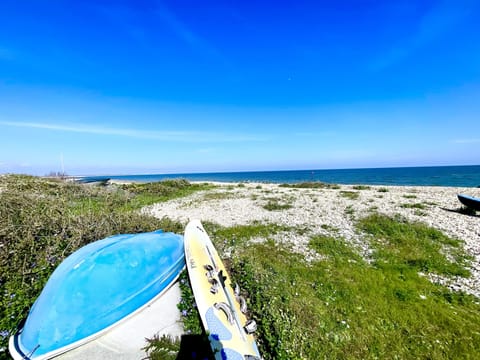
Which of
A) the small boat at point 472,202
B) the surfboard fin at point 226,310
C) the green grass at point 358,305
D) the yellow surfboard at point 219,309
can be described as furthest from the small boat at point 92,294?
the small boat at point 472,202

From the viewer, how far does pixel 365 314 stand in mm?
3855

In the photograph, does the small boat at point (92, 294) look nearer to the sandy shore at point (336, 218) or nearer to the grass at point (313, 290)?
the grass at point (313, 290)

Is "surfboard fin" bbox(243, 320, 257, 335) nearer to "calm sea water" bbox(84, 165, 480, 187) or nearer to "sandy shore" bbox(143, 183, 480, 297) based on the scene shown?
"sandy shore" bbox(143, 183, 480, 297)

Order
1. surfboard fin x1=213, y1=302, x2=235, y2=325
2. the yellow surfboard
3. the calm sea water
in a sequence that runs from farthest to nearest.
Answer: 1. the calm sea water
2. surfboard fin x1=213, y1=302, x2=235, y2=325
3. the yellow surfboard

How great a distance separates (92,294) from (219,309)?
77.0 inches

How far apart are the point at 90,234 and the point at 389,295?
7.39 metres

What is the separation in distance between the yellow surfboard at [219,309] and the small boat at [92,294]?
672 millimetres

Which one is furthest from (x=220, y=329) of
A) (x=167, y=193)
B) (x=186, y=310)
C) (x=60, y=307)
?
(x=167, y=193)

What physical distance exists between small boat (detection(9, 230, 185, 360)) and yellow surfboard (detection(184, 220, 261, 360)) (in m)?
0.67

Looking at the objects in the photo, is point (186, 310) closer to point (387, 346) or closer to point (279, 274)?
point (279, 274)

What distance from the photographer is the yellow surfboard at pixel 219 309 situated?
290 centimetres

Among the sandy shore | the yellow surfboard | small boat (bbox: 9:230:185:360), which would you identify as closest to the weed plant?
small boat (bbox: 9:230:185:360)

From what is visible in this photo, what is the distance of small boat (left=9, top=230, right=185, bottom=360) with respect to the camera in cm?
260

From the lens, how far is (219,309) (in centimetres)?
343
